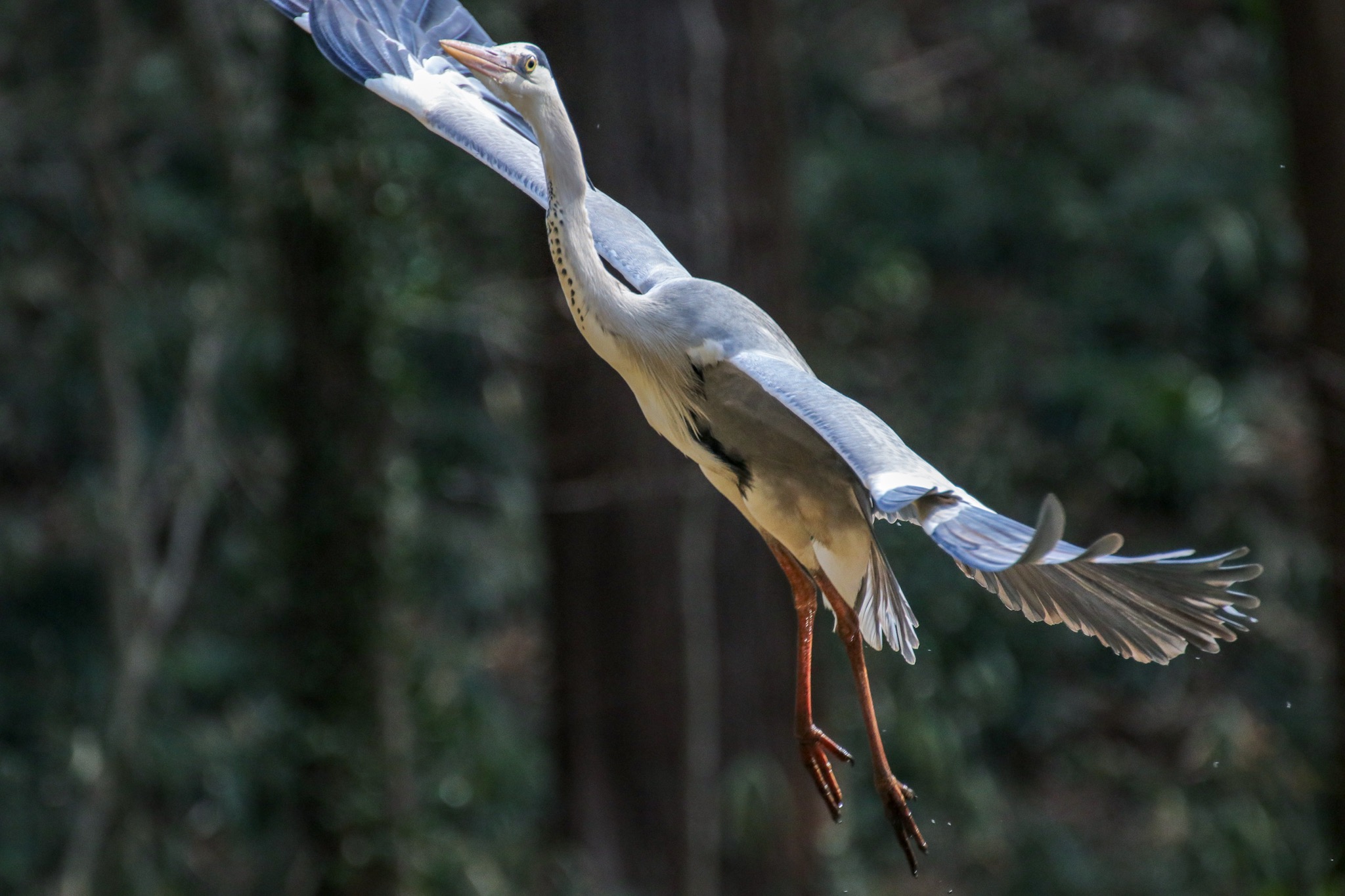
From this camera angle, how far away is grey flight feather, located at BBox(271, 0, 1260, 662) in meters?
2.56

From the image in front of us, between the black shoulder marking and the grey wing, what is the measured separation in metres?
0.22

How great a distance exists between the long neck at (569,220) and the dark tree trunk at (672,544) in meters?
3.75

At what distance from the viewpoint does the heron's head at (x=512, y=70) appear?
10.5 feet

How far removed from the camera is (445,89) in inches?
155

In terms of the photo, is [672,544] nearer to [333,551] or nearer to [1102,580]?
[333,551]

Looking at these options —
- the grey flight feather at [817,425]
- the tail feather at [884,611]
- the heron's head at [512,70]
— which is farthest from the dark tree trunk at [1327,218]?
the heron's head at [512,70]

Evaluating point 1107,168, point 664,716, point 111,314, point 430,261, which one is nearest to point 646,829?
point 664,716

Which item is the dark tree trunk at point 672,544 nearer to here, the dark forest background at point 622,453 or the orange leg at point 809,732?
the dark forest background at point 622,453

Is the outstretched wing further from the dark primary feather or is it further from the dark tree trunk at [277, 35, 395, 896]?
the dark tree trunk at [277, 35, 395, 896]

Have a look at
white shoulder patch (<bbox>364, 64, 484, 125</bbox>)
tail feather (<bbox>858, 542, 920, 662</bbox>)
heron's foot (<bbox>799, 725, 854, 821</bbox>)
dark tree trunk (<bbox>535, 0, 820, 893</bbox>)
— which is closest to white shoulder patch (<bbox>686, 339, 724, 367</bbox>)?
tail feather (<bbox>858, 542, 920, 662</bbox>)

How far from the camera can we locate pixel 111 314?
8.00 meters

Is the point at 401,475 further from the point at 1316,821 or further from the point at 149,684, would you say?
the point at 1316,821

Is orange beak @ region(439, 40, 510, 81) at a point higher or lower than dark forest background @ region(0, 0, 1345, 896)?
higher

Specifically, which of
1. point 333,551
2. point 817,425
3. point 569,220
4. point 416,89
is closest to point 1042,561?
point 817,425
